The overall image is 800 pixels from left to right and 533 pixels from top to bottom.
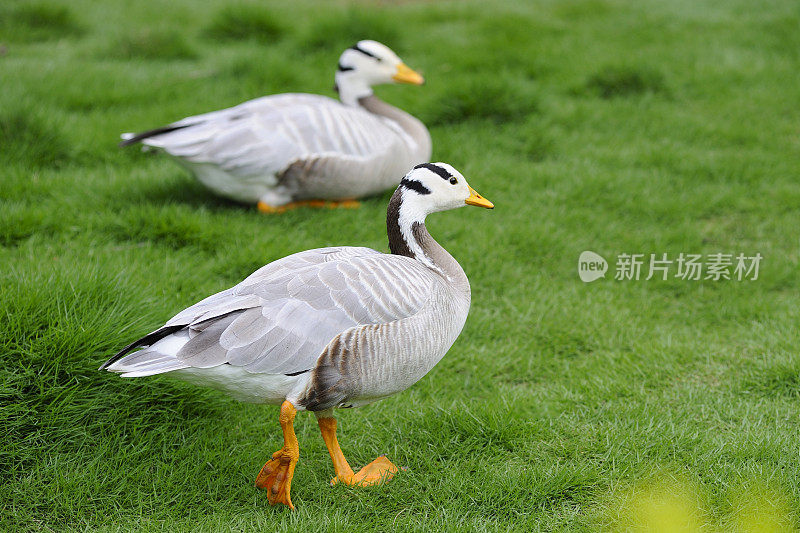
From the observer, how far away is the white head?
612 cm

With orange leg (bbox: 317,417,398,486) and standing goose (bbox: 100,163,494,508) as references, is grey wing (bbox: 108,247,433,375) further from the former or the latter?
orange leg (bbox: 317,417,398,486)

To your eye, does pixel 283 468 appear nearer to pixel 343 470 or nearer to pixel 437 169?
pixel 343 470

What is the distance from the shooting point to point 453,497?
3.17 metres

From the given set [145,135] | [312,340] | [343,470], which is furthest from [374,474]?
[145,135]

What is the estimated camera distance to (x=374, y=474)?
10.7 ft

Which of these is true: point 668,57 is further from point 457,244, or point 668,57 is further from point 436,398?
point 436,398

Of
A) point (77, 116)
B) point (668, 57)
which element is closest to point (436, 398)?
point (77, 116)

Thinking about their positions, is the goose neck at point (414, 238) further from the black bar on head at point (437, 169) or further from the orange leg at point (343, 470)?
the orange leg at point (343, 470)

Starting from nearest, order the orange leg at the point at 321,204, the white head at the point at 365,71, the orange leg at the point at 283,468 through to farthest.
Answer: the orange leg at the point at 283,468, the orange leg at the point at 321,204, the white head at the point at 365,71

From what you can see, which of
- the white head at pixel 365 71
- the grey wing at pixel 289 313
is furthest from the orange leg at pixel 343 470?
the white head at pixel 365 71

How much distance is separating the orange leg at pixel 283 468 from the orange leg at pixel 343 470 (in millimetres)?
182

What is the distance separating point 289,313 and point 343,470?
75 centimetres

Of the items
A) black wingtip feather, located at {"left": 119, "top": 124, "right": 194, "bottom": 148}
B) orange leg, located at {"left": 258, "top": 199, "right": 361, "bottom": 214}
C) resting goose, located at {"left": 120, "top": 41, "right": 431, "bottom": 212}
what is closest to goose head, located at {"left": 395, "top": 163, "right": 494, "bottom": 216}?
resting goose, located at {"left": 120, "top": 41, "right": 431, "bottom": 212}

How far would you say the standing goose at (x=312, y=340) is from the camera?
2857 millimetres
